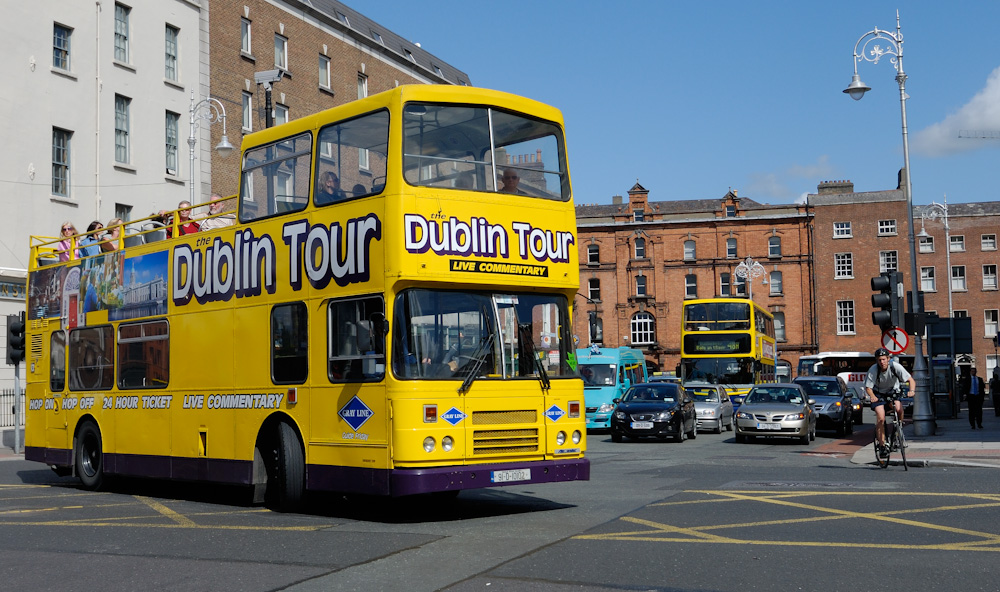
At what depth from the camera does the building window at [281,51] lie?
4462 centimetres

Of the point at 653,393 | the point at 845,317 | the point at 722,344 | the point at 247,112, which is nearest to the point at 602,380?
the point at 722,344

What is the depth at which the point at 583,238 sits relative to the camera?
89312mm

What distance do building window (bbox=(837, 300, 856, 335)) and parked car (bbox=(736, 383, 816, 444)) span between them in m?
59.9

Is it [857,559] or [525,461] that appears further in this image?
[525,461]

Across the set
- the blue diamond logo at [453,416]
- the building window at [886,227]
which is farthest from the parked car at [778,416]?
the building window at [886,227]

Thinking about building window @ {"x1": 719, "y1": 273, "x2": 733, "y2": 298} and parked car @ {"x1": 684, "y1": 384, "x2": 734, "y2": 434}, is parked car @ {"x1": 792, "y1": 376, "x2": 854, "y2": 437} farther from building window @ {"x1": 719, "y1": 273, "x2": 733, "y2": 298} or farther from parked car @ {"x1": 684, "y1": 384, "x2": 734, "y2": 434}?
building window @ {"x1": 719, "y1": 273, "x2": 733, "y2": 298}

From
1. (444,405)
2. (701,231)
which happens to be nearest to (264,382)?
(444,405)

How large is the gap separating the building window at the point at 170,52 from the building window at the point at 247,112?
4341 millimetres

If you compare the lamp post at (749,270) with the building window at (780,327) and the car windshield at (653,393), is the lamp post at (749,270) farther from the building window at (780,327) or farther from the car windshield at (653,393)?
the car windshield at (653,393)

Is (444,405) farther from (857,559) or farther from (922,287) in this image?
(922,287)

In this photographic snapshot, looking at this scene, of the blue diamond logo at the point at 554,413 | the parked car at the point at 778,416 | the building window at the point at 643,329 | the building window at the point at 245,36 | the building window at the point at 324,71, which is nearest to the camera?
the blue diamond logo at the point at 554,413

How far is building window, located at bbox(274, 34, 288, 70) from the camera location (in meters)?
44.6

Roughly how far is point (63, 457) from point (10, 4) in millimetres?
19286

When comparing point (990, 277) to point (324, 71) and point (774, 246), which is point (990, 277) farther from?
point (324, 71)
